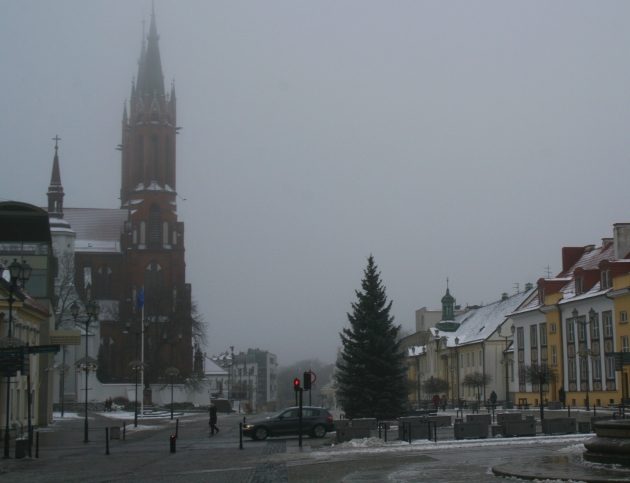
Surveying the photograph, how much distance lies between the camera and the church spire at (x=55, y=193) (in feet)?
384

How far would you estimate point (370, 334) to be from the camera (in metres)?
45.7

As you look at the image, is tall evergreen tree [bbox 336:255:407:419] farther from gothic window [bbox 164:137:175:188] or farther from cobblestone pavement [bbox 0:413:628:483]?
gothic window [bbox 164:137:175:188]

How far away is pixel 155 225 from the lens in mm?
119312

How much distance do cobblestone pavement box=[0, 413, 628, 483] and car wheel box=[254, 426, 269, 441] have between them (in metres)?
1.27

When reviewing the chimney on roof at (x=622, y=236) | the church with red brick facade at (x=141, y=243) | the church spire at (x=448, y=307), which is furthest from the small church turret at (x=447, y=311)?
the chimney on roof at (x=622, y=236)

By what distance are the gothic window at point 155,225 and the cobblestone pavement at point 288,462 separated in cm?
8281

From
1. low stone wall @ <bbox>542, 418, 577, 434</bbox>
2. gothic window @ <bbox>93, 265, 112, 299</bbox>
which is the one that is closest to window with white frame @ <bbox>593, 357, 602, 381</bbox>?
low stone wall @ <bbox>542, 418, 577, 434</bbox>

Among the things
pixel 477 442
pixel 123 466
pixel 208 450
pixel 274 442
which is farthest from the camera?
pixel 274 442

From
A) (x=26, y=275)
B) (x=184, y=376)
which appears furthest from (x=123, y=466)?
(x=184, y=376)

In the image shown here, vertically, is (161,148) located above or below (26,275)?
above

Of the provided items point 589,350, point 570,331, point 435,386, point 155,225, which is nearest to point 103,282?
point 155,225

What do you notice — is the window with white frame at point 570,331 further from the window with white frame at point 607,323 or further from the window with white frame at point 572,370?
the window with white frame at point 607,323

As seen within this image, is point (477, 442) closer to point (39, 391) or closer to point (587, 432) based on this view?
point (587, 432)

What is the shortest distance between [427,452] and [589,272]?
129ft
